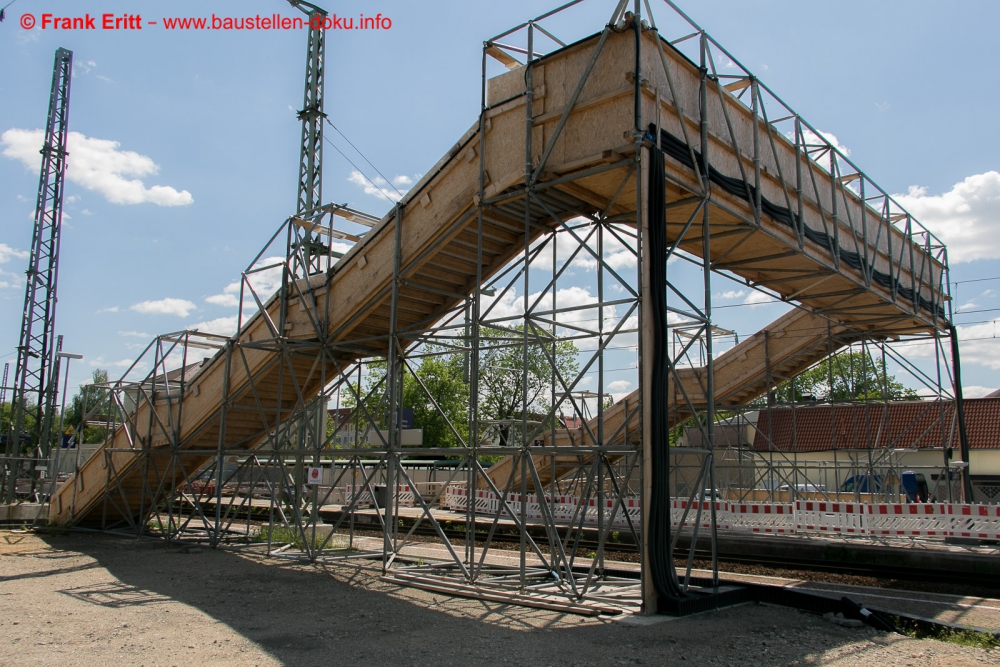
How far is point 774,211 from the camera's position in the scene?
40.8ft

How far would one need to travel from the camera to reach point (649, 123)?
966 cm

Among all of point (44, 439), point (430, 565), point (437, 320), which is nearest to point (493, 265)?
point (437, 320)

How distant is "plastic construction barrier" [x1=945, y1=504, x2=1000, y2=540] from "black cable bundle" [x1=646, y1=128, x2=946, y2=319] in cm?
499

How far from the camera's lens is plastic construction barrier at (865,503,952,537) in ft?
54.7

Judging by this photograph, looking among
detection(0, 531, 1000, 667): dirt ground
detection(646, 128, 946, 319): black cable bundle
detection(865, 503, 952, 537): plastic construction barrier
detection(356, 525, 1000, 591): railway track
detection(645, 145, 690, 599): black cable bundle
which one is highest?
detection(646, 128, 946, 319): black cable bundle

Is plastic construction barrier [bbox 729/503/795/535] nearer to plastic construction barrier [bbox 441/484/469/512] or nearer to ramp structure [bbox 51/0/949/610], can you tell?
ramp structure [bbox 51/0/949/610]

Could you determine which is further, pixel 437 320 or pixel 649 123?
pixel 437 320

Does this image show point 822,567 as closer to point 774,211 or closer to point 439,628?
point 774,211

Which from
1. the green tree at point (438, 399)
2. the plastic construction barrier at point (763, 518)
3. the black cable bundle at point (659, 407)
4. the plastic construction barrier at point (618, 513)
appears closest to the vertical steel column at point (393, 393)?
the black cable bundle at point (659, 407)

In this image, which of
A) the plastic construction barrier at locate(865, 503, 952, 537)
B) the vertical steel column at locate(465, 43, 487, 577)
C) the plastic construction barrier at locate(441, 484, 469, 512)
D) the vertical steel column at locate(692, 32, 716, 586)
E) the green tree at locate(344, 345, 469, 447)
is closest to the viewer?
the vertical steel column at locate(692, 32, 716, 586)

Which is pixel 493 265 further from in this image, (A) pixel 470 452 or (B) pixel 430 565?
(B) pixel 430 565

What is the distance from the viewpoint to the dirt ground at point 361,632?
285 inches

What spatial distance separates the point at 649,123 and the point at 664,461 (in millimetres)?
4236

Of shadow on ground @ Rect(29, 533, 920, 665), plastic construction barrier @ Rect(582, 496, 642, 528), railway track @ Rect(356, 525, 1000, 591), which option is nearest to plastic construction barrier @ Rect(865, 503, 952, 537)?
railway track @ Rect(356, 525, 1000, 591)
